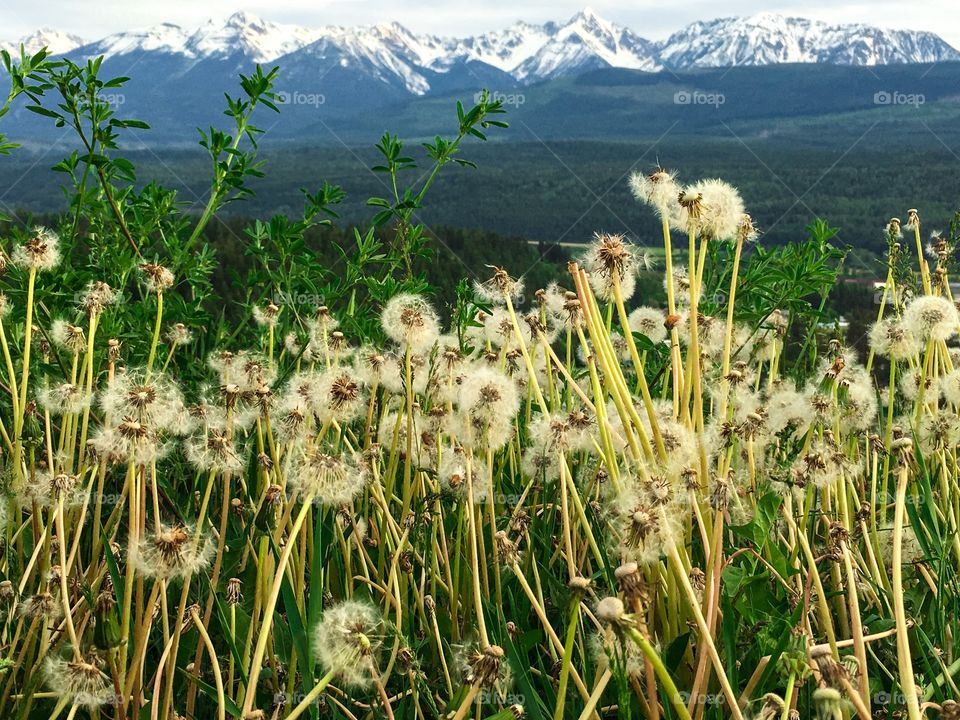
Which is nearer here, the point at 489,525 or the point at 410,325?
the point at 410,325

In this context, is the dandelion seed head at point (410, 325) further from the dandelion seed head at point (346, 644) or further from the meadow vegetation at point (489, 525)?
the dandelion seed head at point (346, 644)

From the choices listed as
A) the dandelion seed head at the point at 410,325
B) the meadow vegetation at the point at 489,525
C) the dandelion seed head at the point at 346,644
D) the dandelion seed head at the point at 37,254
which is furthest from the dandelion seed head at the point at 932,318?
the dandelion seed head at the point at 37,254

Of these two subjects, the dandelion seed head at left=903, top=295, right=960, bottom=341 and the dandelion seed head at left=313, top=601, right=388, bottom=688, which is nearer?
the dandelion seed head at left=313, top=601, right=388, bottom=688

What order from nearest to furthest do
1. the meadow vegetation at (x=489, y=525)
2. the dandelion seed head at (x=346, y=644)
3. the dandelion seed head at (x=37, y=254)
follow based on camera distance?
the dandelion seed head at (x=346, y=644) < the meadow vegetation at (x=489, y=525) < the dandelion seed head at (x=37, y=254)

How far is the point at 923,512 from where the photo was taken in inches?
118

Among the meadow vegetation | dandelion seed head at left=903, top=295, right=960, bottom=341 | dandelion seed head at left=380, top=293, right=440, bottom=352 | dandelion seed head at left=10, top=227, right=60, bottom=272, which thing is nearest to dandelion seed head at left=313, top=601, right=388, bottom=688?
the meadow vegetation

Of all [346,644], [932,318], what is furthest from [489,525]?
[932,318]

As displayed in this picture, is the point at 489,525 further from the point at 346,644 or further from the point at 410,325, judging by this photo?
the point at 346,644

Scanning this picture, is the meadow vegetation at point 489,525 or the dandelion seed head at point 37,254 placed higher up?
the dandelion seed head at point 37,254

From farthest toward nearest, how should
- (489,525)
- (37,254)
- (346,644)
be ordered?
(489,525)
(37,254)
(346,644)

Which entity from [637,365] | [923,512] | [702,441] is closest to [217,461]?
[637,365]

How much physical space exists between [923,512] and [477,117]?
2913 millimetres

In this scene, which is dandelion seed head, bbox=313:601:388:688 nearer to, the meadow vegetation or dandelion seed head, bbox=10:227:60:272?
the meadow vegetation

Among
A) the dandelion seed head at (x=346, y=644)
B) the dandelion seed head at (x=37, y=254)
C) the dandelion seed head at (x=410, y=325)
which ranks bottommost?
the dandelion seed head at (x=346, y=644)
